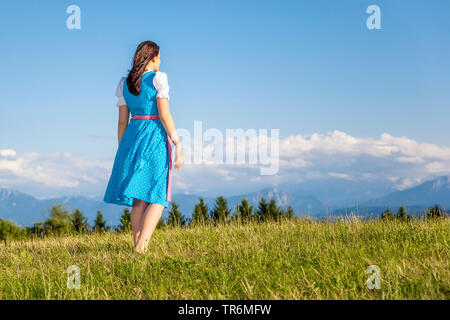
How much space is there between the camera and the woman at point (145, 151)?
6074mm

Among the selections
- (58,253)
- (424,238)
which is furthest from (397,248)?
(58,253)

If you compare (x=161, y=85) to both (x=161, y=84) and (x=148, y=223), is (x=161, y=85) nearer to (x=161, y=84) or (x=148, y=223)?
(x=161, y=84)

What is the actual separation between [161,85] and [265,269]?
2979mm

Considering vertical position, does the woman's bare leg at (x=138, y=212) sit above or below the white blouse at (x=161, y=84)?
below

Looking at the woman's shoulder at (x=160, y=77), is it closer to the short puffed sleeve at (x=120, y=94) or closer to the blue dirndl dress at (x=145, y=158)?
the blue dirndl dress at (x=145, y=158)

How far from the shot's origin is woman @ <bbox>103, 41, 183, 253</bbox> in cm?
607

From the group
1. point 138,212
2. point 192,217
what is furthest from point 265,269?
point 192,217

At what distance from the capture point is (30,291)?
191 inches

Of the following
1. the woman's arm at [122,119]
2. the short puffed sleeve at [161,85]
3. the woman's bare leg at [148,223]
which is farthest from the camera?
the woman's arm at [122,119]

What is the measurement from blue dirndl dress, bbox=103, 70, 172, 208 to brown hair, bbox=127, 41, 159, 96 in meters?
0.07

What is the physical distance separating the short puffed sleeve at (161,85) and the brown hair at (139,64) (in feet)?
0.96

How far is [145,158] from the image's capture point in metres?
6.16

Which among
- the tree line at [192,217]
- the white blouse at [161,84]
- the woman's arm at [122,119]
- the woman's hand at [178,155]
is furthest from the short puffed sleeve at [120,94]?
the tree line at [192,217]
